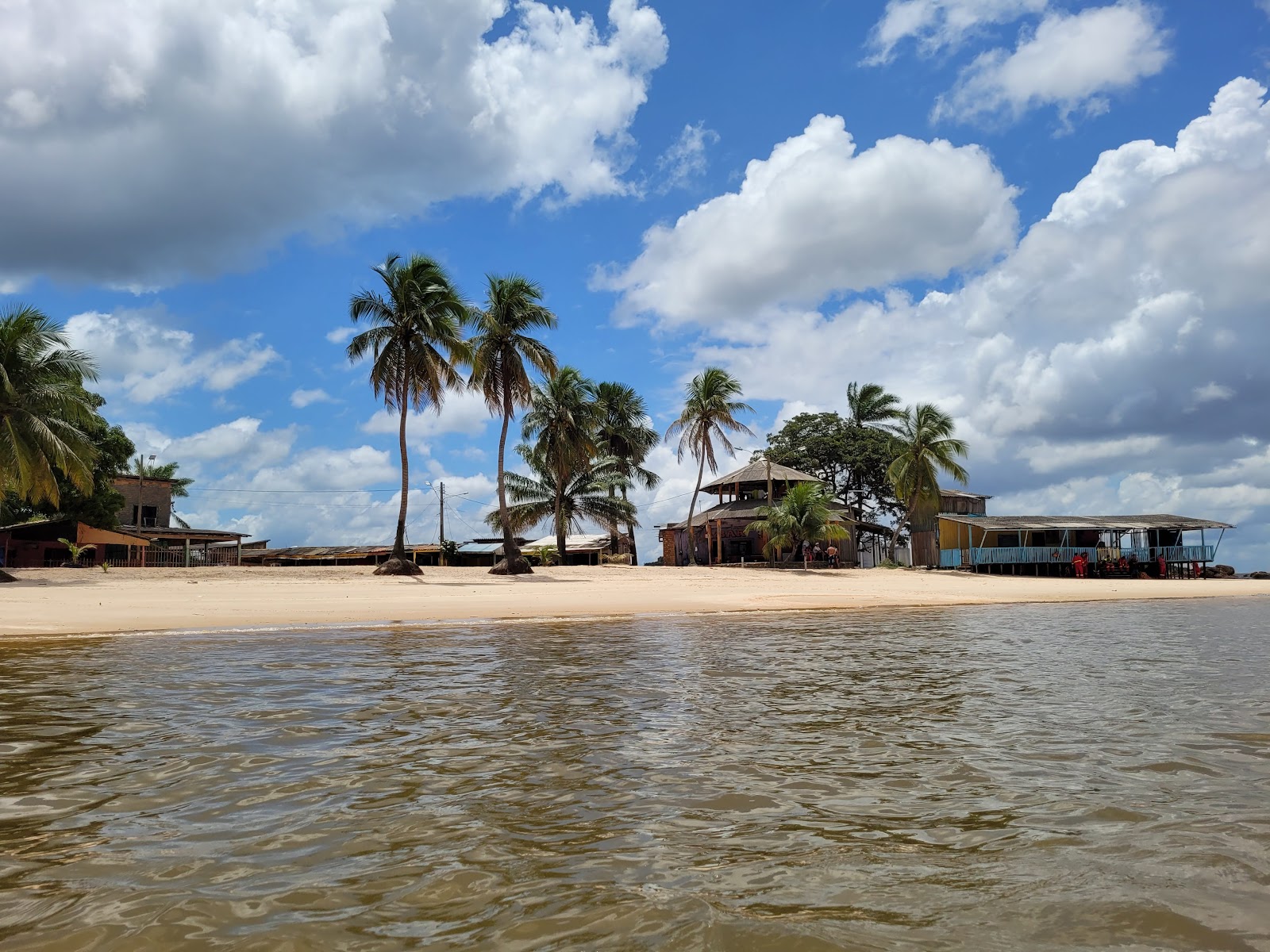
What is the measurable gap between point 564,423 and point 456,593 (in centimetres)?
1799

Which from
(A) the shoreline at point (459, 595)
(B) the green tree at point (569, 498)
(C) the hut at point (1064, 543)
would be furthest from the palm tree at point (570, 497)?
(C) the hut at point (1064, 543)

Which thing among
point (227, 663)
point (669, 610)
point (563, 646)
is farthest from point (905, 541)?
point (227, 663)

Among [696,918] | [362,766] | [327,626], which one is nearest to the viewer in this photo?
[696,918]

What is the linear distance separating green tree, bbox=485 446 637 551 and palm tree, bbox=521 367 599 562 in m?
2.33

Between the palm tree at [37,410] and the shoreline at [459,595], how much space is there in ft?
10.4

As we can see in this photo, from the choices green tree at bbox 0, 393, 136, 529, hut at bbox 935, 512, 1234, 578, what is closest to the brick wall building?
green tree at bbox 0, 393, 136, 529

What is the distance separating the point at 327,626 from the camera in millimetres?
15086

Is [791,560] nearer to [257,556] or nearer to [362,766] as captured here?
[257,556]

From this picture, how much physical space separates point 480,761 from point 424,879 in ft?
6.13

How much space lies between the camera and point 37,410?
2627 centimetres

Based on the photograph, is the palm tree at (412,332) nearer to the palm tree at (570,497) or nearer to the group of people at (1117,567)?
the palm tree at (570,497)

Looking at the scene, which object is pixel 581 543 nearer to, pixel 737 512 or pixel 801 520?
pixel 737 512

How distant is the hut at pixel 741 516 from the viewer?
4191 cm

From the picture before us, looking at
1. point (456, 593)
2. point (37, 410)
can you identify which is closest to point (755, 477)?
point (456, 593)
